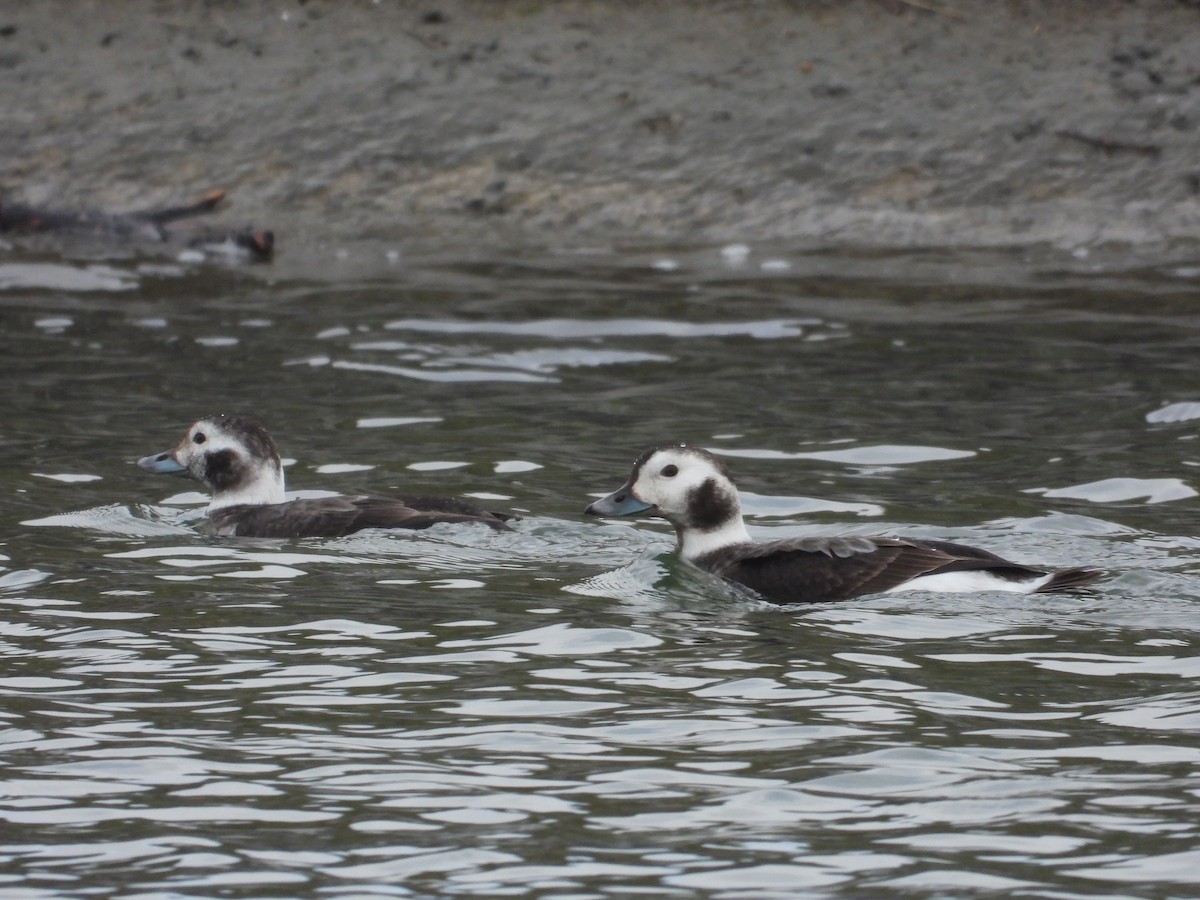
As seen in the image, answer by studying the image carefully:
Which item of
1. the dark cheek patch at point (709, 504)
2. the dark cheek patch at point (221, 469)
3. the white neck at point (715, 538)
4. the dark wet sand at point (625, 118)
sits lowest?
the white neck at point (715, 538)

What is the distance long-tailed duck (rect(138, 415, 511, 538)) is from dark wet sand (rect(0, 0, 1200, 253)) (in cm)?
597

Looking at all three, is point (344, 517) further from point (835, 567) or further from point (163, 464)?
point (835, 567)

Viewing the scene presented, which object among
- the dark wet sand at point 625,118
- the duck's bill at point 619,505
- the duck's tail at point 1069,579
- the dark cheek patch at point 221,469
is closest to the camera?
the duck's tail at point 1069,579

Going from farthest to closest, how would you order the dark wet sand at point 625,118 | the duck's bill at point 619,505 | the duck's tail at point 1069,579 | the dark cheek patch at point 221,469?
the dark wet sand at point 625,118, the dark cheek patch at point 221,469, the duck's bill at point 619,505, the duck's tail at point 1069,579

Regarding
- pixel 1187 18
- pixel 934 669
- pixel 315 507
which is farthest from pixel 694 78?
pixel 934 669

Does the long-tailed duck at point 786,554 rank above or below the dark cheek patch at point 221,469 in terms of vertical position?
below

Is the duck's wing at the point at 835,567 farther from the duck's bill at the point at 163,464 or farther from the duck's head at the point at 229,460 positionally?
the duck's bill at the point at 163,464

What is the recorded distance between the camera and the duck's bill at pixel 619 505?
9.27 m

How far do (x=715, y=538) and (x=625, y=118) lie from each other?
784cm

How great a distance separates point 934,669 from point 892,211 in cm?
921

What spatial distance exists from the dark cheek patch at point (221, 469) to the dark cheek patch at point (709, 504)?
235cm

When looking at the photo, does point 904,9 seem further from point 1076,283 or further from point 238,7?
point 238,7

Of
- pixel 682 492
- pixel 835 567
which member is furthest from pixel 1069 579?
pixel 682 492

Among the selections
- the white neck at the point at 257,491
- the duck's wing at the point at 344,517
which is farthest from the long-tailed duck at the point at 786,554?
the white neck at the point at 257,491
